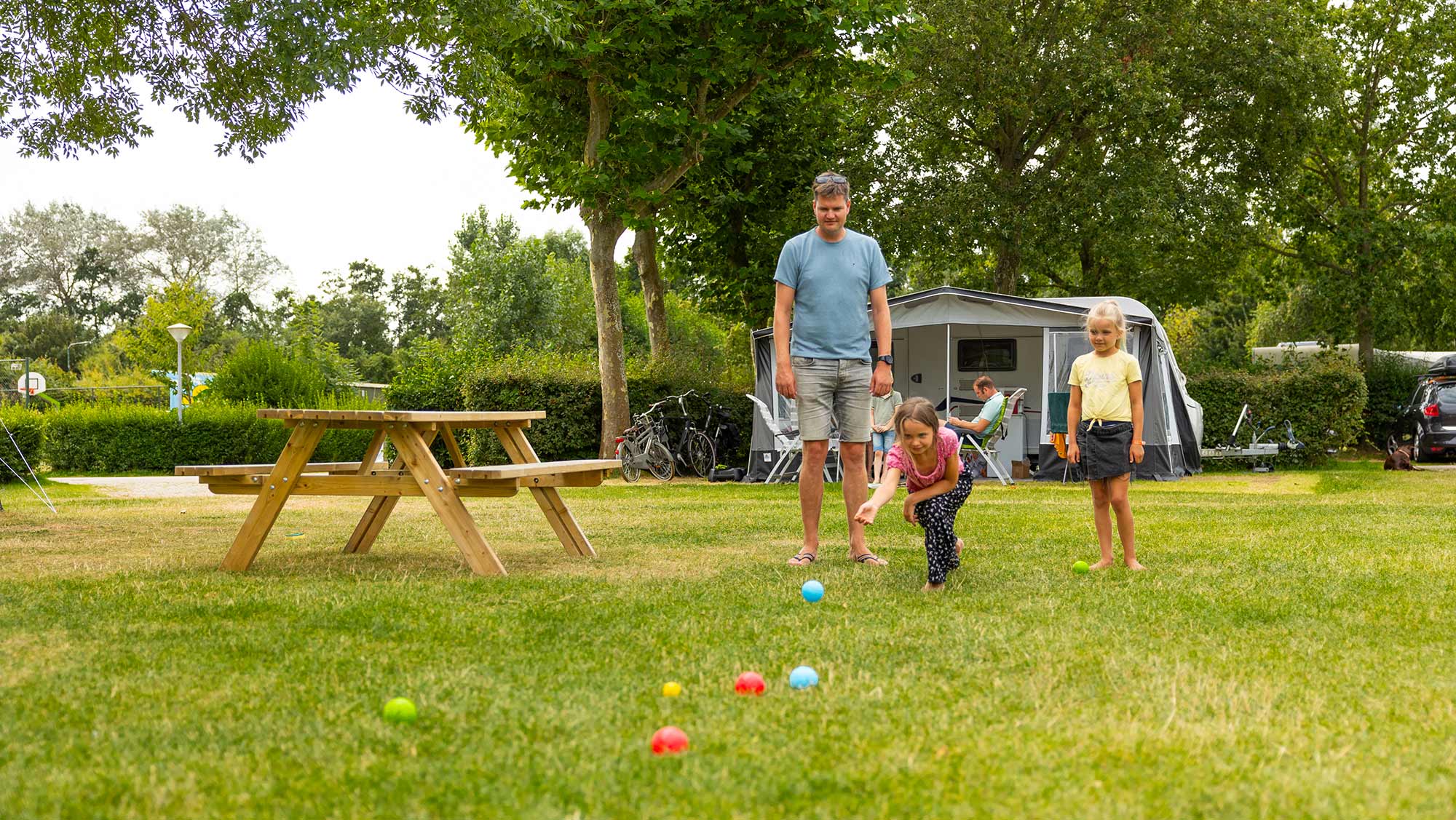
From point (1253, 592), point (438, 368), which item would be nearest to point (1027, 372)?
point (438, 368)

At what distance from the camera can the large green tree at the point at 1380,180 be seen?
74.1 feet

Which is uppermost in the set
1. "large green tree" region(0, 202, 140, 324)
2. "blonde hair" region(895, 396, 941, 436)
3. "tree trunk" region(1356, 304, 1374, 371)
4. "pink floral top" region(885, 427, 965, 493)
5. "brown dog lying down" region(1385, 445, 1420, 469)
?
"large green tree" region(0, 202, 140, 324)

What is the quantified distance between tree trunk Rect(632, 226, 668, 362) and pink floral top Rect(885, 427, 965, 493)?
14125 millimetres

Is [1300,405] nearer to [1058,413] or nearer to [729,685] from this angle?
[1058,413]

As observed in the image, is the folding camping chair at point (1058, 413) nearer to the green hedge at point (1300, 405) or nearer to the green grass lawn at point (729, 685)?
the green hedge at point (1300, 405)

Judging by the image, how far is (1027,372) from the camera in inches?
632

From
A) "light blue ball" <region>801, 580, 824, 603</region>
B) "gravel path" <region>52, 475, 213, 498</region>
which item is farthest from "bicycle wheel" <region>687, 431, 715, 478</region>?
"light blue ball" <region>801, 580, 824, 603</region>

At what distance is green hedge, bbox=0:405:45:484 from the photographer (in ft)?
47.9

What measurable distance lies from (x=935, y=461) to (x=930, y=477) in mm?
86

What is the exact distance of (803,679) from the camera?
3082mm

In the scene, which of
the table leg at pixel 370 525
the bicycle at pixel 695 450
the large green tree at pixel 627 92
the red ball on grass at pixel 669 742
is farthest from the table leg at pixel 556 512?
the bicycle at pixel 695 450

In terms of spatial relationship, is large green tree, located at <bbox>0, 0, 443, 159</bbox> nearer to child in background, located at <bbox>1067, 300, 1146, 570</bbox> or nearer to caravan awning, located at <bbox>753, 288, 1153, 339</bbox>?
child in background, located at <bbox>1067, 300, 1146, 570</bbox>

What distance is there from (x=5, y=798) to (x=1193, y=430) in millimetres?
15459

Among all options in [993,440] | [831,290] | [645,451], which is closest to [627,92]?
[645,451]
